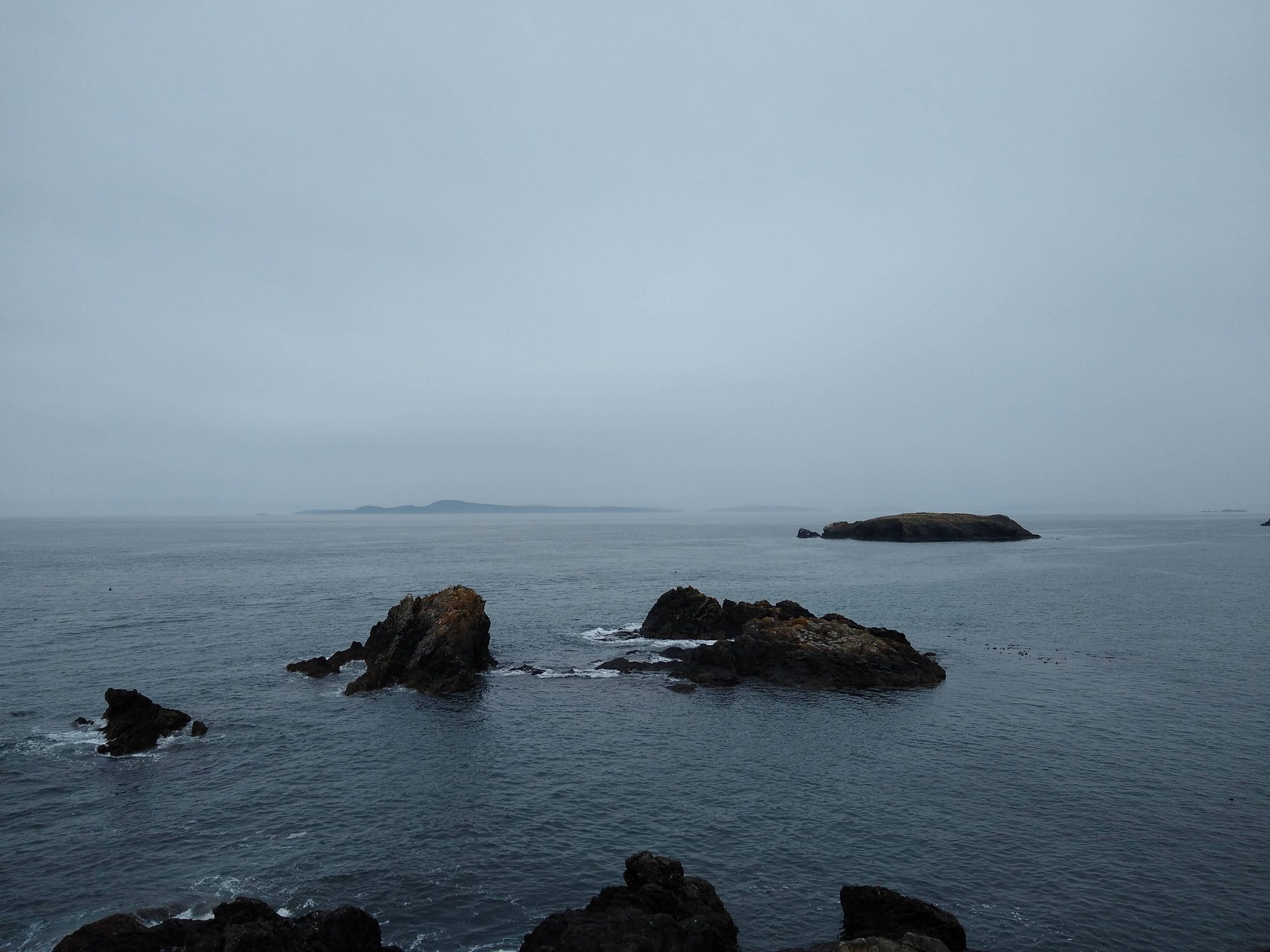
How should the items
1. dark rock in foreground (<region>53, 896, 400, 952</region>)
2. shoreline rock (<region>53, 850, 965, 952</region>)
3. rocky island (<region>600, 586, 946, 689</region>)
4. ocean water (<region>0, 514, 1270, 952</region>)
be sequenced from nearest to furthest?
dark rock in foreground (<region>53, 896, 400, 952</region>) → shoreline rock (<region>53, 850, 965, 952</region>) → ocean water (<region>0, 514, 1270, 952</region>) → rocky island (<region>600, 586, 946, 689</region>)

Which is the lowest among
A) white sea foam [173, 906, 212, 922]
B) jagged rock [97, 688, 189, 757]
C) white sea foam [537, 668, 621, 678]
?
white sea foam [173, 906, 212, 922]

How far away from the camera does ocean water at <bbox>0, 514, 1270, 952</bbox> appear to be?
22.9m

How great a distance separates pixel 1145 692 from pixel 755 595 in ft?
165

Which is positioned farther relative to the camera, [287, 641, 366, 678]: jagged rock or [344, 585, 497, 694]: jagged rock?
[287, 641, 366, 678]: jagged rock

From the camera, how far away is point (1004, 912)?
72.1ft

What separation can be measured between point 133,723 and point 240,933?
2617 centimetres

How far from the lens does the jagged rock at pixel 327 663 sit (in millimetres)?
52219

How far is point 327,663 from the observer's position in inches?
2117

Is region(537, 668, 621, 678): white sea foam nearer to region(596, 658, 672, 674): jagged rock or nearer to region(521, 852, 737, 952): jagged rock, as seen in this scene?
region(596, 658, 672, 674): jagged rock

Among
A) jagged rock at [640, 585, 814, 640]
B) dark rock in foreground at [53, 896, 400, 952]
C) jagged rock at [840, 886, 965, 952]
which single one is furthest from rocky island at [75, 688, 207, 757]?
jagged rock at [640, 585, 814, 640]

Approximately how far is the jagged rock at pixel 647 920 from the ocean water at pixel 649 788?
1852mm

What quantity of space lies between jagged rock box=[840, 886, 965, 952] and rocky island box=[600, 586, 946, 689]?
97.1 feet

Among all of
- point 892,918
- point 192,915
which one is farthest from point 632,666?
point 192,915

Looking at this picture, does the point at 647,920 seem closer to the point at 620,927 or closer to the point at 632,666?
the point at 620,927
